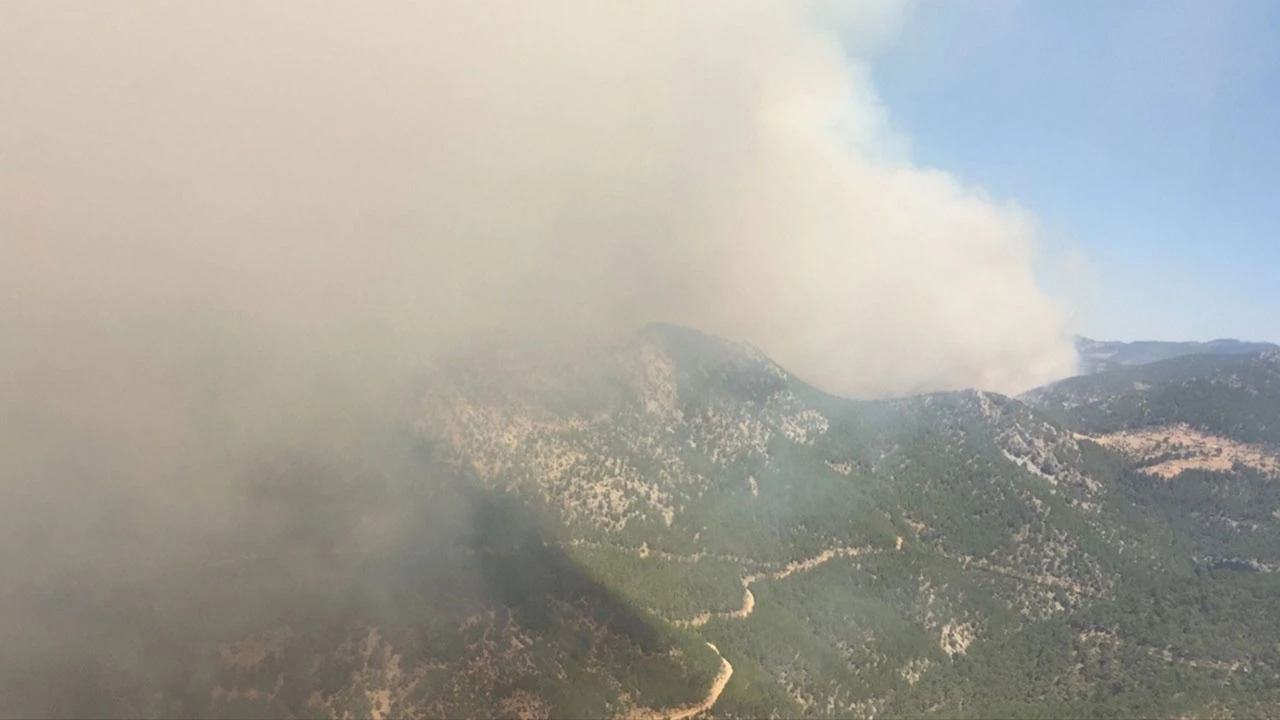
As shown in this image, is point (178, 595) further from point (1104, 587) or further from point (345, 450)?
point (1104, 587)

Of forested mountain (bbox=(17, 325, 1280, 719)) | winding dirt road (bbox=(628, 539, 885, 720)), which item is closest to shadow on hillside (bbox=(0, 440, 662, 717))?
forested mountain (bbox=(17, 325, 1280, 719))

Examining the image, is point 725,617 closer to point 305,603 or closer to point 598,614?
point 598,614

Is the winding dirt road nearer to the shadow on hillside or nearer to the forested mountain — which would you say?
the forested mountain

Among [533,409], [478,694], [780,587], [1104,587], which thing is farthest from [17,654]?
[1104,587]

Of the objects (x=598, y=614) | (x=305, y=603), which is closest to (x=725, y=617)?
(x=598, y=614)

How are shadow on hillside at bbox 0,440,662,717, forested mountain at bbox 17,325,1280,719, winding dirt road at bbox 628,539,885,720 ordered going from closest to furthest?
shadow on hillside at bbox 0,440,662,717 → forested mountain at bbox 17,325,1280,719 → winding dirt road at bbox 628,539,885,720

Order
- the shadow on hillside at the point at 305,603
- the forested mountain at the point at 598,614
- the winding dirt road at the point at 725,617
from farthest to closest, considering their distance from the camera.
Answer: the winding dirt road at the point at 725,617
the forested mountain at the point at 598,614
the shadow on hillside at the point at 305,603

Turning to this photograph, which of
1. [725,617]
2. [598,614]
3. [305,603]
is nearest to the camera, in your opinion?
[305,603]

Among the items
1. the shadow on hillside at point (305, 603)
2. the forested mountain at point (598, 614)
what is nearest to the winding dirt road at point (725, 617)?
the forested mountain at point (598, 614)

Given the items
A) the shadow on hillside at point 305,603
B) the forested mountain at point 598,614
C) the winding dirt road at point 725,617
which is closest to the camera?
the shadow on hillside at point 305,603

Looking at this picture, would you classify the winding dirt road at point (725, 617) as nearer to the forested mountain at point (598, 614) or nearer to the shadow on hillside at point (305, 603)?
the forested mountain at point (598, 614)

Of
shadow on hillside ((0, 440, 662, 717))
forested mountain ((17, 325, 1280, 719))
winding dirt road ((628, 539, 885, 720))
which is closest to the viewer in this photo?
shadow on hillside ((0, 440, 662, 717))

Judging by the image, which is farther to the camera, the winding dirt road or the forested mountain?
the winding dirt road
